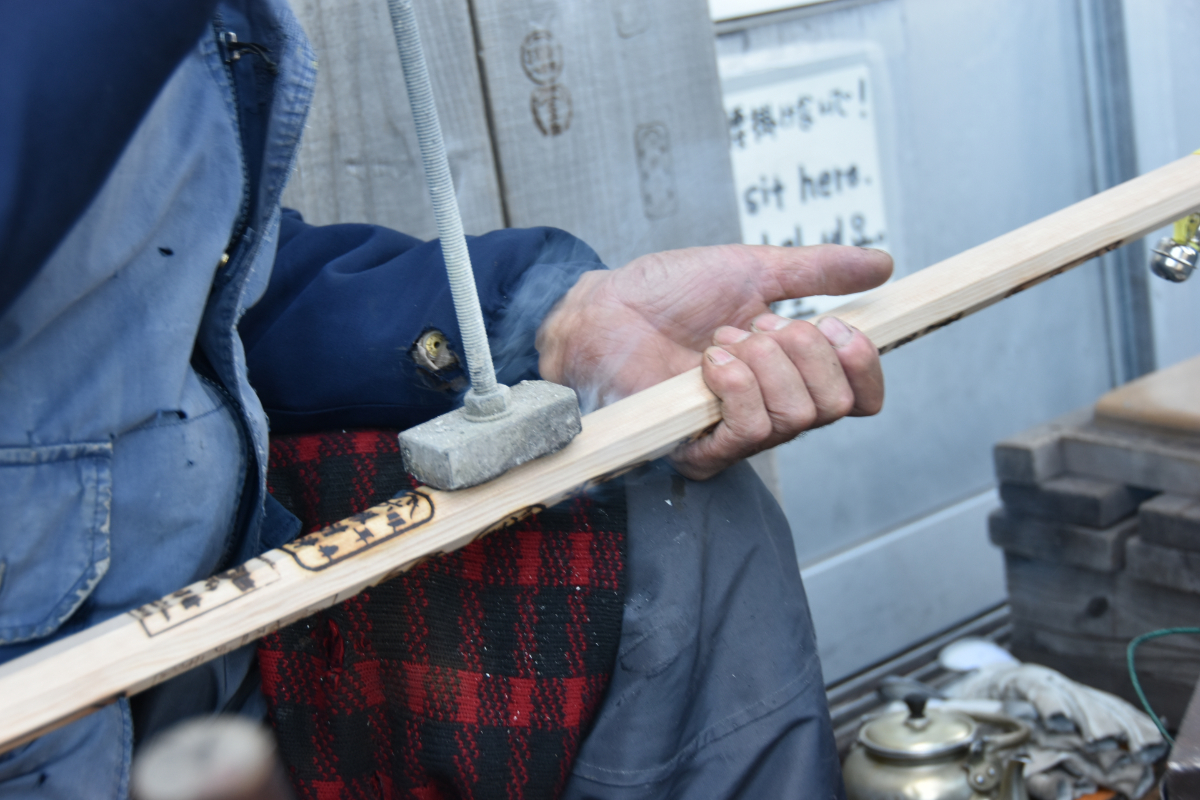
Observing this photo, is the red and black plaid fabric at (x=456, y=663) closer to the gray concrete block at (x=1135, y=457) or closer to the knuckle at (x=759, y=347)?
the knuckle at (x=759, y=347)

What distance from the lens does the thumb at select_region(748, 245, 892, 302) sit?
1191 mm

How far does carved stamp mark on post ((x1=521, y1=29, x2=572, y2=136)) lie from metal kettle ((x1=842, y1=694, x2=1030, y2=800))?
4.32 feet

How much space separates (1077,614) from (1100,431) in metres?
0.47

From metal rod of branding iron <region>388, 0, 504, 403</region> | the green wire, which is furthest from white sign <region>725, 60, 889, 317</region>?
metal rod of branding iron <region>388, 0, 504, 403</region>

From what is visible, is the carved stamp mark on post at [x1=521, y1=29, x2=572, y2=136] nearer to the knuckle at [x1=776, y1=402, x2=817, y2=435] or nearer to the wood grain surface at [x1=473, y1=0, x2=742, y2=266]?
the wood grain surface at [x1=473, y1=0, x2=742, y2=266]

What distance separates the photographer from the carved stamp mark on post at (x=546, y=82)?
1.78 m

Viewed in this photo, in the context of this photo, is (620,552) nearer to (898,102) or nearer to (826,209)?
(826,209)

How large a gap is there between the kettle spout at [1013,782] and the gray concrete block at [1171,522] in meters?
0.69

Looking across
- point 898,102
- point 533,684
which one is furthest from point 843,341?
point 898,102

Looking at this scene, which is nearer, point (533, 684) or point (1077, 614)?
point (533, 684)

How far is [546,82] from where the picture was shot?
1802 millimetres

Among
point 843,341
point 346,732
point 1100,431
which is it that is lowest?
point 1100,431

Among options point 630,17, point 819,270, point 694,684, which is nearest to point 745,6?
point 630,17

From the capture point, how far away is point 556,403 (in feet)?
3.00
